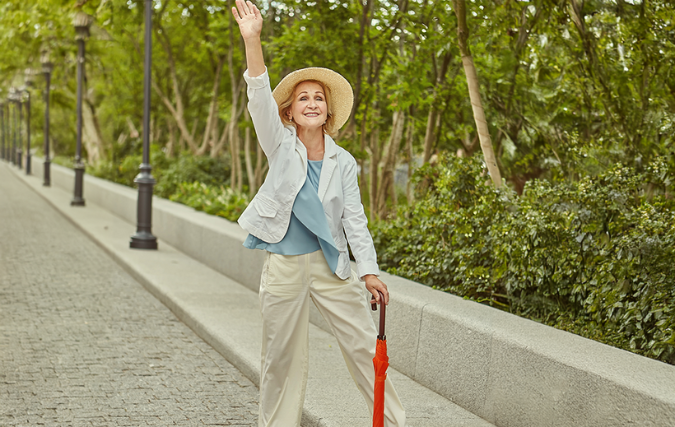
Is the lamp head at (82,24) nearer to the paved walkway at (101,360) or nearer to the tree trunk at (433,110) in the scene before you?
the paved walkway at (101,360)

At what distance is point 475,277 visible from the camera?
18.6ft

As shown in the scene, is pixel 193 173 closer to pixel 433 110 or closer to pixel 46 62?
pixel 46 62

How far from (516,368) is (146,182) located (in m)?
8.33

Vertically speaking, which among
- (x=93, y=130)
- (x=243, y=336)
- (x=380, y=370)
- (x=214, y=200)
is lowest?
(x=243, y=336)

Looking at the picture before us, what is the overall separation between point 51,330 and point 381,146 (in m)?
8.48

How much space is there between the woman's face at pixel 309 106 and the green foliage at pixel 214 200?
7.08 m

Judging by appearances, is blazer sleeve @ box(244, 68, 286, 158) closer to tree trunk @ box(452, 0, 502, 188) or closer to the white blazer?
the white blazer

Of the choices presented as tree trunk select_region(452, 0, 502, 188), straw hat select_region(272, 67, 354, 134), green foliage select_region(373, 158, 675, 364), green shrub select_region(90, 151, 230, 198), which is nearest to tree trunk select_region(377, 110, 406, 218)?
green foliage select_region(373, 158, 675, 364)

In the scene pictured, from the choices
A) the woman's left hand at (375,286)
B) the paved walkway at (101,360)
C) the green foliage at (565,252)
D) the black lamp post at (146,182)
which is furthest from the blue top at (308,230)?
the black lamp post at (146,182)

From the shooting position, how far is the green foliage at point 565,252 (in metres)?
4.41

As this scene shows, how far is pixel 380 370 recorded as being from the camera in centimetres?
335

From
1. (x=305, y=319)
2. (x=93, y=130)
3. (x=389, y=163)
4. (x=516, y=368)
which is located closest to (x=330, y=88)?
(x=305, y=319)

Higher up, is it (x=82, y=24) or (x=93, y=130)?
(x=82, y=24)

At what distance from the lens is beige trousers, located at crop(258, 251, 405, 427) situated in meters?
3.55
